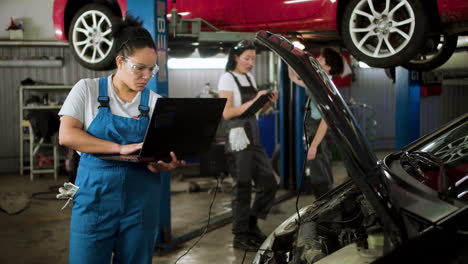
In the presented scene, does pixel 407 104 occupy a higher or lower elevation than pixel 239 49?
lower

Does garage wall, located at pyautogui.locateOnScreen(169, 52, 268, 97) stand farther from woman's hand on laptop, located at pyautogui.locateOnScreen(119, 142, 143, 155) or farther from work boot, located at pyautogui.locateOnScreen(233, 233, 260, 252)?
woman's hand on laptop, located at pyautogui.locateOnScreen(119, 142, 143, 155)

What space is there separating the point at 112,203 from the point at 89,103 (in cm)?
46

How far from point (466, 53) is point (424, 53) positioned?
0.63m

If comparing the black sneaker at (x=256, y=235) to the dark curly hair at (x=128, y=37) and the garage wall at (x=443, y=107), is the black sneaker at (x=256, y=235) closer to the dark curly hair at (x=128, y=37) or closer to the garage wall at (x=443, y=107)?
the dark curly hair at (x=128, y=37)

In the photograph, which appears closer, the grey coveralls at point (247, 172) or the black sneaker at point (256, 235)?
the grey coveralls at point (247, 172)

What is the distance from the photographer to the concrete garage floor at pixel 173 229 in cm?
428

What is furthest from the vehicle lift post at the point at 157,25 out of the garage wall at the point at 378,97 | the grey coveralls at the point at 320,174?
the garage wall at the point at 378,97

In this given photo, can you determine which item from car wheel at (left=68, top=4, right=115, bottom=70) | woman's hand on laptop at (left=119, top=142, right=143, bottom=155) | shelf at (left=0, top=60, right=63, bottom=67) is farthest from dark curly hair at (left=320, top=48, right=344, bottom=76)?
Result: shelf at (left=0, top=60, right=63, bottom=67)

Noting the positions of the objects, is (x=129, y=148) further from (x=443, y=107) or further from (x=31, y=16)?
(x=443, y=107)

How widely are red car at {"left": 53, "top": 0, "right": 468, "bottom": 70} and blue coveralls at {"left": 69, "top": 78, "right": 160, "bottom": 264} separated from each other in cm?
Answer: 207

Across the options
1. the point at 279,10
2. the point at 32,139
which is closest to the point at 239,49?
the point at 279,10

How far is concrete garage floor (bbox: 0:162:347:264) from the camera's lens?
4281 millimetres

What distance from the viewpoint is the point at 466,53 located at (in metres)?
5.16

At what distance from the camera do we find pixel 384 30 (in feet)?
12.6
